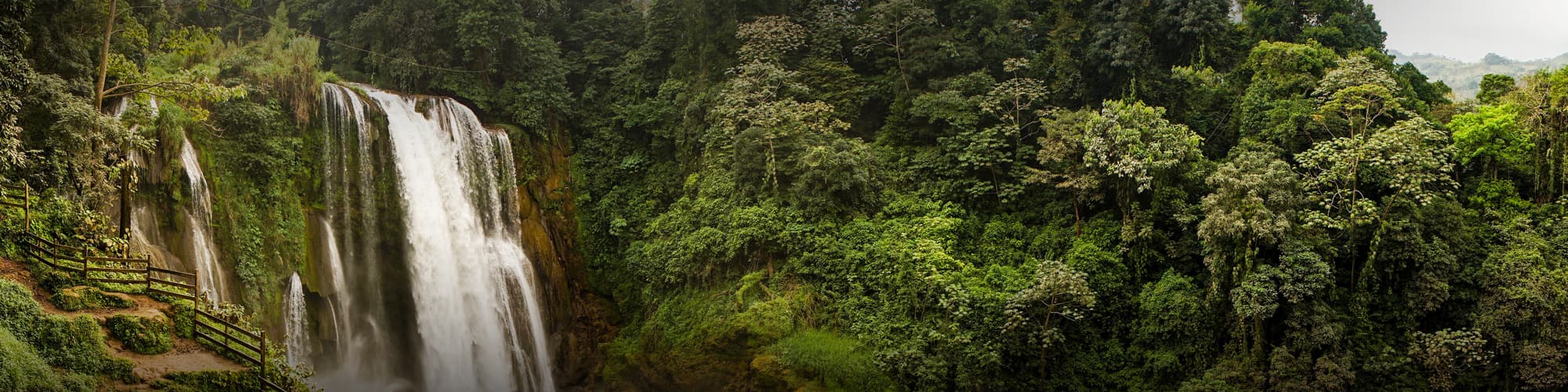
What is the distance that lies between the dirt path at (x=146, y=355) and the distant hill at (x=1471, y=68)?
5136 centimetres

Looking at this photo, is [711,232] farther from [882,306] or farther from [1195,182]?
[1195,182]

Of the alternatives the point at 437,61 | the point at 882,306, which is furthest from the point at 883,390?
the point at 437,61

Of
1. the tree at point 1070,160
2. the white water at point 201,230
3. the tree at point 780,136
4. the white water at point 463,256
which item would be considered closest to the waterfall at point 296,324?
the white water at point 201,230

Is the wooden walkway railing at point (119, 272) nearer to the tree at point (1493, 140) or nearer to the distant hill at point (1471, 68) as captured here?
the tree at point (1493, 140)

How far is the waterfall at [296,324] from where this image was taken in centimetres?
1780


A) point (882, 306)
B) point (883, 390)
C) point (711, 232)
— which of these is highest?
point (711, 232)

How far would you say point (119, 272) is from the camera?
520 inches

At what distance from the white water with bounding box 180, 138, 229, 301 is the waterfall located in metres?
1.32

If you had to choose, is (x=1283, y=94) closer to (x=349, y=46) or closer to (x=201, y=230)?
(x=201, y=230)

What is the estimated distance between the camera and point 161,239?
52.6 feet

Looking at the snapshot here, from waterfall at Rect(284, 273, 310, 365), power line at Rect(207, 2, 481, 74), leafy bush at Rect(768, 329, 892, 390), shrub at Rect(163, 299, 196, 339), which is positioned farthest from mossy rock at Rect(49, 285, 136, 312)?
power line at Rect(207, 2, 481, 74)

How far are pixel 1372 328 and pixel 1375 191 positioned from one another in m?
2.66

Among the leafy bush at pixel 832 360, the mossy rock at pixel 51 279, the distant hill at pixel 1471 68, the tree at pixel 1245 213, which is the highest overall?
the distant hill at pixel 1471 68

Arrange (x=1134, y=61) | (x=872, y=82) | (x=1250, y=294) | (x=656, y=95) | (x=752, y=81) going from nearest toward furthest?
(x=1250, y=294), (x=1134, y=61), (x=752, y=81), (x=872, y=82), (x=656, y=95)
